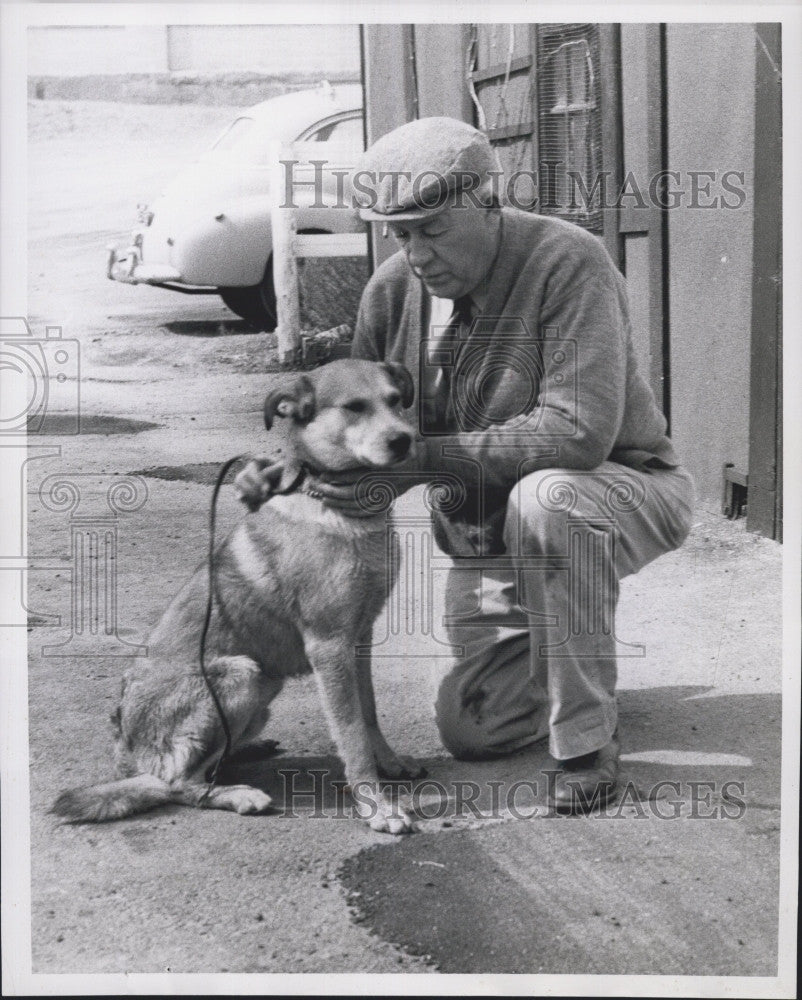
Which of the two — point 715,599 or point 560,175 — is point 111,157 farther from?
point 715,599

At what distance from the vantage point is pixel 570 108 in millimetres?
4141

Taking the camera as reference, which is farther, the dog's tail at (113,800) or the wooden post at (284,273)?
the wooden post at (284,273)

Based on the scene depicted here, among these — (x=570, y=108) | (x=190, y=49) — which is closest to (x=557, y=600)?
(x=190, y=49)

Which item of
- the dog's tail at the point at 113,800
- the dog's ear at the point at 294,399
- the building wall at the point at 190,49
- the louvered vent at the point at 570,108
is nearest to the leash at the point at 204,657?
the dog's tail at the point at 113,800

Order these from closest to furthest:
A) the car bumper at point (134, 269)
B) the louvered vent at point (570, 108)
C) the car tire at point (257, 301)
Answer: the car bumper at point (134, 269), the car tire at point (257, 301), the louvered vent at point (570, 108)

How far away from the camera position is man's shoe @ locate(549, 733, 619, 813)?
10.1 ft

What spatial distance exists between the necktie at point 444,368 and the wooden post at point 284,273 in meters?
0.55

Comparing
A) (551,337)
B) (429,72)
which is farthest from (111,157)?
(551,337)

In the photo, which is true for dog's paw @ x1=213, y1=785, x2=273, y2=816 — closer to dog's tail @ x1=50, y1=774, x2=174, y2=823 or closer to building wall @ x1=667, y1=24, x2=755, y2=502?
dog's tail @ x1=50, y1=774, x2=174, y2=823

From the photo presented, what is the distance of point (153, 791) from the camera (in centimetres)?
307

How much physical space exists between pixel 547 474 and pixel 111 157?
1474 millimetres

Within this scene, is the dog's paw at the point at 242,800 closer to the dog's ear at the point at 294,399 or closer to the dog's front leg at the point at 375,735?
the dog's front leg at the point at 375,735

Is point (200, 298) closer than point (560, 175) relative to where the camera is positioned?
Yes

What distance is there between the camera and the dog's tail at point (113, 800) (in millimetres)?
3053
